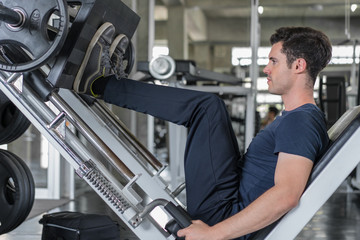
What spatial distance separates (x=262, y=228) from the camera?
1.50 meters

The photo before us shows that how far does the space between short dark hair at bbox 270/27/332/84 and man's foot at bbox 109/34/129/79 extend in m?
0.62

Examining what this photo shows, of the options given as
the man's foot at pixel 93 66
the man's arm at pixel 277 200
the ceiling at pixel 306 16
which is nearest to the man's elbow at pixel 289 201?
the man's arm at pixel 277 200

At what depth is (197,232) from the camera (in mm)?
1447

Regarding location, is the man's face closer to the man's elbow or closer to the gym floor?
the man's elbow

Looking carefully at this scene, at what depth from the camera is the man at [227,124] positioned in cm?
146

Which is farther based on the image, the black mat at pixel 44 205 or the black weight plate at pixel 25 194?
the black mat at pixel 44 205

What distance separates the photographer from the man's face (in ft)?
5.10

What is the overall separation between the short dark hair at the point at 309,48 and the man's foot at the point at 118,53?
625 mm

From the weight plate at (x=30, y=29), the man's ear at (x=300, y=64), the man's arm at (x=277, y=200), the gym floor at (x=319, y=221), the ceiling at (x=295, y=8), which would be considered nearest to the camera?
the man's arm at (x=277, y=200)

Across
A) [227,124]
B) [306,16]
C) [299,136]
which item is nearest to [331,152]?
[299,136]

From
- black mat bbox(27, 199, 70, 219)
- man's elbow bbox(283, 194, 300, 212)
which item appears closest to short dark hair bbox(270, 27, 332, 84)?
man's elbow bbox(283, 194, 300, 212)

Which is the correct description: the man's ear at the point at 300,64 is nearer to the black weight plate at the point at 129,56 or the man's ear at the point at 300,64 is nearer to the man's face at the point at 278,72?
the man's face at the point at 278,72

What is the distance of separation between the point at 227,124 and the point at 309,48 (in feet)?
1.15

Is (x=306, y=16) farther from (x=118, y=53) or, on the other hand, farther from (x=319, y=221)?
(x=118, y=53)
